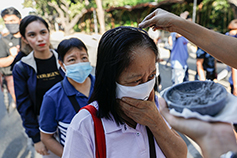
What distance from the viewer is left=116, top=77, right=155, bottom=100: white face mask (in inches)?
40.0

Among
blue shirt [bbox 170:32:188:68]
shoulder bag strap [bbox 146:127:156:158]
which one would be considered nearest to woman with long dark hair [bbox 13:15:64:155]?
shoulder bag strap [bbox 146:127:156:158]

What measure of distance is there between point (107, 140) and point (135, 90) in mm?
300

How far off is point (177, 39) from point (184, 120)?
4182mm

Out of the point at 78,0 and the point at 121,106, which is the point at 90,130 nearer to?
the point at 121,106

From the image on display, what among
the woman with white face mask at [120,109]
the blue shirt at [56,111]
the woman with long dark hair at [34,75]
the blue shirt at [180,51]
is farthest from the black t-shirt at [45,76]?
the blue shirt at [180,51]

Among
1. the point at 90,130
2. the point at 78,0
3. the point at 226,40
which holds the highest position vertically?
the point at 78,0

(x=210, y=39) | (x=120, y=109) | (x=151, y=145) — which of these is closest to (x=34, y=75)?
(x=120, y=109)

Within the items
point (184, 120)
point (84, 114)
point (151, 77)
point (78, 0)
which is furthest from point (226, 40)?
point (78, 0)

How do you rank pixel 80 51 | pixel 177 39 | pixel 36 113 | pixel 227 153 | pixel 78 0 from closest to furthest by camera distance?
1. pixel 227 153
2. pixel 80 51
3. pixel 36 113
4. pixel 177 39
5. pixel 78 0

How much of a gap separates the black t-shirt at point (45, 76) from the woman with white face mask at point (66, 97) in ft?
1.05

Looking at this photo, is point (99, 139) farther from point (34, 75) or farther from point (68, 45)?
point (34, 75)

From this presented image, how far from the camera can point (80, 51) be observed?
1770mm

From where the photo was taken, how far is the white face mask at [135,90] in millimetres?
1016

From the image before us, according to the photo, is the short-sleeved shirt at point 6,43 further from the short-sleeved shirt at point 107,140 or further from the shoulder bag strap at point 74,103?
the short-sleeved shirt at point 107,140
